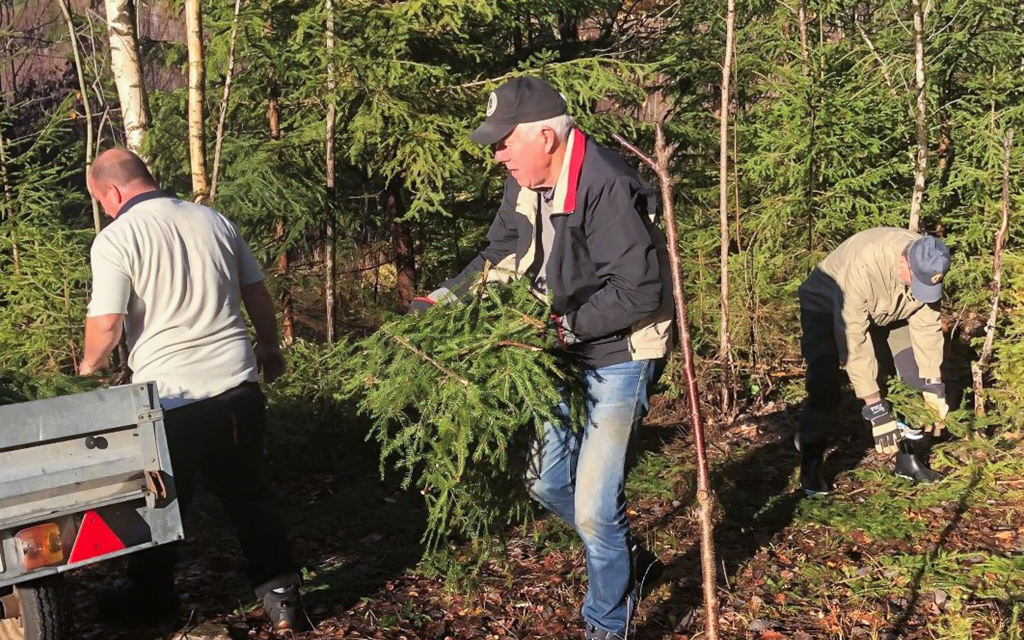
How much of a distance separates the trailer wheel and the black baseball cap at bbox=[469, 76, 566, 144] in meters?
2.19

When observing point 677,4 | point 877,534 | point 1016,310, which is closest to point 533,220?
point 877,534

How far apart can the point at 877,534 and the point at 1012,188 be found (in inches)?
158

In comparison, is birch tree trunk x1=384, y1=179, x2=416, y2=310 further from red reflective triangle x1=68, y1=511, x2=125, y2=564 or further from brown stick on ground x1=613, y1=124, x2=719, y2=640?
brown stick on ground x1=613, y1=124, x2=719, y2=640

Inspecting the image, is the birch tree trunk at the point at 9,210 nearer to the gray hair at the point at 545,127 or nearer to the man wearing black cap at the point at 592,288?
the man wearing black cap at the point at 592,288

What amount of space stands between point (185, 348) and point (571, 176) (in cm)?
169

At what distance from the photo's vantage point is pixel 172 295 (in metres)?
3.50

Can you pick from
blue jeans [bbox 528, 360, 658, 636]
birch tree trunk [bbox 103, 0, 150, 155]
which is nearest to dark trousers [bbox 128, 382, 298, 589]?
blue jeans [bbox 528, 360, 658, 636]

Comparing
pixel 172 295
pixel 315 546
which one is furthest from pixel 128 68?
pixel 315 546

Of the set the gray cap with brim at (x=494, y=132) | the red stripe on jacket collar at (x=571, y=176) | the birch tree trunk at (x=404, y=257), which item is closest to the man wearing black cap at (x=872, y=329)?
the red stripe on jacket collar at (x=571, y=176)

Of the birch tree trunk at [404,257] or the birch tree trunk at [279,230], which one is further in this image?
the birch tree trunk at [404,257]

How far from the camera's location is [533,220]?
347 centimetres

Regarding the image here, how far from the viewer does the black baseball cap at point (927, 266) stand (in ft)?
16.1

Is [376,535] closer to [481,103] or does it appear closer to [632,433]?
[632,433]

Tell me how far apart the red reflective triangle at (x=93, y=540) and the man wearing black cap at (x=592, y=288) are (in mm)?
1390
